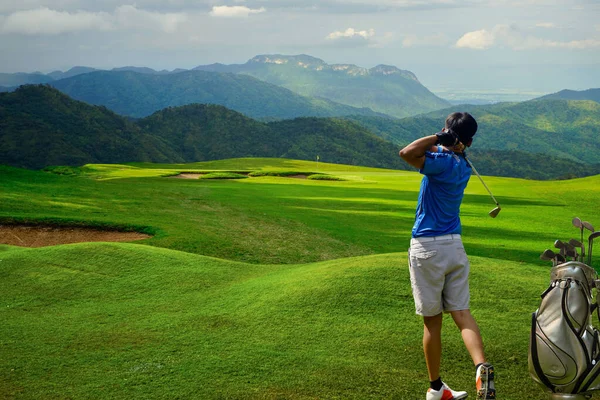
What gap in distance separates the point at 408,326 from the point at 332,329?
1.14m

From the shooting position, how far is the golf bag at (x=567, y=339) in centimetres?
551

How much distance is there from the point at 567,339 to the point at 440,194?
1870 mm

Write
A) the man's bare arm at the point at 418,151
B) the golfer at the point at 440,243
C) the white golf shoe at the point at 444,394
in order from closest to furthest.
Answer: the man's bare arm at the point at 418,151 < the golfer at the point at 440,243 < the white golf shoe at the point at 444,394

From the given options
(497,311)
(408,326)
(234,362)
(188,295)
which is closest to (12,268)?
(188,295)

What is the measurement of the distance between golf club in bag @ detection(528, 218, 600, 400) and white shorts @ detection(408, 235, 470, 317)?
87cm

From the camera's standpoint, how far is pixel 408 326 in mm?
9109

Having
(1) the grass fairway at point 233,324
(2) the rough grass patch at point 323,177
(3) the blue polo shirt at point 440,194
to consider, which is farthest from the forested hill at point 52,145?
(3) the blue polo shirt at point 440,194

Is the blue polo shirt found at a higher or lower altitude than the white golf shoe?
higher

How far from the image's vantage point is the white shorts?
6.32 m

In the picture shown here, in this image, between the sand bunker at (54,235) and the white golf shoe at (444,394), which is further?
the sand bunker at (54,235)

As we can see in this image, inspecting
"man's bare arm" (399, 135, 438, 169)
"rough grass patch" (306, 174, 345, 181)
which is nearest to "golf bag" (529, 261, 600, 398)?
"man's bare arm" (399, 135, 438, 169)

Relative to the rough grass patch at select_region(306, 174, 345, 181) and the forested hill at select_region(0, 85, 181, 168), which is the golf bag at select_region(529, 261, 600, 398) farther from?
the forested hill at select_region(0, 85, 181, 168)

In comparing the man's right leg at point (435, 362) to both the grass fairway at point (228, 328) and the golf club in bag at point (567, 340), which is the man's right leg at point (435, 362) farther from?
the golf club in bag at point (567, 340)

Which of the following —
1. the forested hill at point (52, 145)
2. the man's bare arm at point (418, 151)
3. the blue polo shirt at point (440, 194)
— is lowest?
the forested hill at point (52, 145)
